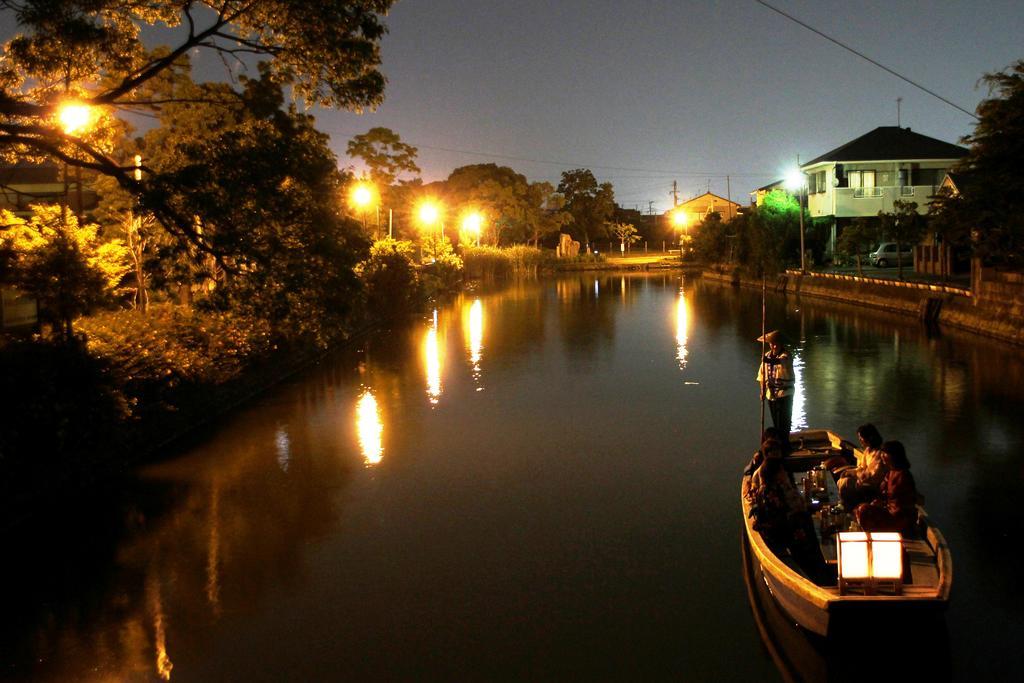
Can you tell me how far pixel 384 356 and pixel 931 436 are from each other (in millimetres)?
15402

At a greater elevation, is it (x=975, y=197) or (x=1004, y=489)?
(x=975, y=197)

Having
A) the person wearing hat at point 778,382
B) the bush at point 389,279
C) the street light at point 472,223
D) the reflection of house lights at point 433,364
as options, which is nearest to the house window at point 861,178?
the bush at point 389,279

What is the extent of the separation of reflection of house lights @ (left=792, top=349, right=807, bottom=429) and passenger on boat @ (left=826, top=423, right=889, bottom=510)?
236 inches

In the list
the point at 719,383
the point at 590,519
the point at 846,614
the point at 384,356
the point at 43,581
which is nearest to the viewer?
the point at 846,614

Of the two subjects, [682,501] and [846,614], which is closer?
[846,614]

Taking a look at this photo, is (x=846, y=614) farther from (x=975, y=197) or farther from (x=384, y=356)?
(x=975, y=197)

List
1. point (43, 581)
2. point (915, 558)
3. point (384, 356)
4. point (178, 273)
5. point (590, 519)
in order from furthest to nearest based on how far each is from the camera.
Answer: point (384, 356) < point (178, 273) < point (590, 519) < point (43, 581) < point (915, 558)

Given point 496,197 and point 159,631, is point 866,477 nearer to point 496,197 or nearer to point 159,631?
point 159,631

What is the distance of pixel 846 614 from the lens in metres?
6.51

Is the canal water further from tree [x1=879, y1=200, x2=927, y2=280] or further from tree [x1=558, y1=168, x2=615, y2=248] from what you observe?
tree [x1=558, y1=168, x2=615, y2=248]

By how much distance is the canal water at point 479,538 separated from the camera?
7.22 metres

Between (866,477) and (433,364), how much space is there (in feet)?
52.8

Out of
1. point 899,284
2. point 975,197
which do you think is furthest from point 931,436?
point 899,284

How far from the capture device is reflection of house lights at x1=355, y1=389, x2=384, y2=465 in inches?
549
